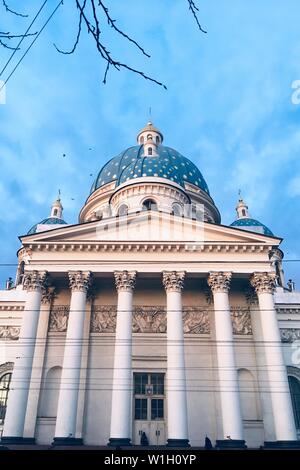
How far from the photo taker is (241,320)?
19.9 metres

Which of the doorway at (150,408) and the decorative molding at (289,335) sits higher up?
the decorative molding at (289,335)

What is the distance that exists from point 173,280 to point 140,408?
6091 mm

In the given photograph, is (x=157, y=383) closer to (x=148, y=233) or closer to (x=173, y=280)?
(x=173, y=280)

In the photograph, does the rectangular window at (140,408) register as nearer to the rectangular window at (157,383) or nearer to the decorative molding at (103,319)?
the rectangular window at (157,383)

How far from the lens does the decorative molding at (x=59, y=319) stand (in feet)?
64.5

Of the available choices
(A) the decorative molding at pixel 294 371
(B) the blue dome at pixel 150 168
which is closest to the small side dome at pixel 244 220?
(B) the blue dome at pixel 150 168

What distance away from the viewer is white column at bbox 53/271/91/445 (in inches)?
611

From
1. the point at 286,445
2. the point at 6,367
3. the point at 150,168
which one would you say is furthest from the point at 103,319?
the point at 150,168

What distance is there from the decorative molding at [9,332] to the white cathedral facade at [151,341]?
5.52 feet

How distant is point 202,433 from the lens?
57.5 ft
